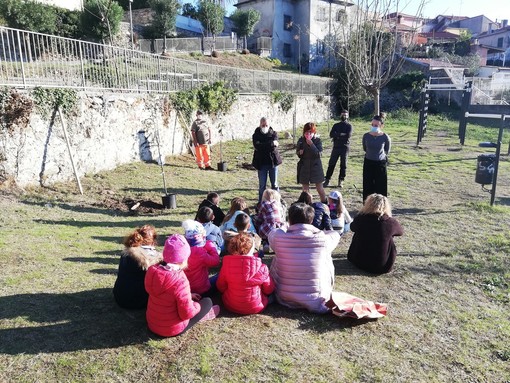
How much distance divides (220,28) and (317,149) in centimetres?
3176

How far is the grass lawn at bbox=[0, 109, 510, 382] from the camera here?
3219 mm

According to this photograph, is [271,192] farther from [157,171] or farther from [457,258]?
[157,171]

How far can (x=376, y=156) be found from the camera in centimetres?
736

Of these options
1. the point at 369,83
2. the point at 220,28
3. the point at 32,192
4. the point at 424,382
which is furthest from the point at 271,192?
the point at 220,28

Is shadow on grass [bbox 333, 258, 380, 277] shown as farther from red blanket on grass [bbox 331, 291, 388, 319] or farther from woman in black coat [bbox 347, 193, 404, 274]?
red blanket on grass [bbox 331, 291, 388, 319]

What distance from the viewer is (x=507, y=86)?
2144 centimetres

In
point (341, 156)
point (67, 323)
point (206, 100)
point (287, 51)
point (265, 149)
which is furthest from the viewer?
point (287, 51)

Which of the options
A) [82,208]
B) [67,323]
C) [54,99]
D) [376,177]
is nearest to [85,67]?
[54,99]

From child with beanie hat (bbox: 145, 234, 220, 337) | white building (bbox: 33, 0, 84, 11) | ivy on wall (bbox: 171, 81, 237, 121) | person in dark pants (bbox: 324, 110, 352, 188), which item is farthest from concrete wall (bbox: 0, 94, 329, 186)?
white building (bbox: 33, 0, 84, 11)

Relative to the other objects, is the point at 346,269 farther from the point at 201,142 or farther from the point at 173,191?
the point at 201,142

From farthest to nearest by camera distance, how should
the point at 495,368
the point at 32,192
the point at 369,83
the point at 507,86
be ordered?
1. the point at 507,86
2. the point at 369,83
3. the point at 32,192
4. the point at 495,368

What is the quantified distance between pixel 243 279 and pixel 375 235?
197 centimetres

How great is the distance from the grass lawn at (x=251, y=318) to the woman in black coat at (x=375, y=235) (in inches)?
7.5

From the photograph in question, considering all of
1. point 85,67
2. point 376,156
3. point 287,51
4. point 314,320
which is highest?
point 287,51
